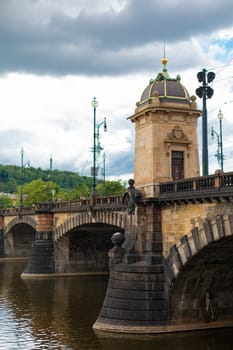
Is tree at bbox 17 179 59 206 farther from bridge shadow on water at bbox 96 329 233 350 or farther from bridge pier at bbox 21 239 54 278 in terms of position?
bridge shadow on water at bbox 96 329 233 350

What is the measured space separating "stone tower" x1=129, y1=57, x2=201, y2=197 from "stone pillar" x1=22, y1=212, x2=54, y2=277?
26.2 m

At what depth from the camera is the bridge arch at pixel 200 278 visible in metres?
29.4

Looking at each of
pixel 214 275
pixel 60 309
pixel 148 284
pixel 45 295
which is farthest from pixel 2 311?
pixel 214 275

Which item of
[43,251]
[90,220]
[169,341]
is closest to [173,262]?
[169,341]

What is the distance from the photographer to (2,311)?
39000 mm

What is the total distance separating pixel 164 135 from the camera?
112 feet

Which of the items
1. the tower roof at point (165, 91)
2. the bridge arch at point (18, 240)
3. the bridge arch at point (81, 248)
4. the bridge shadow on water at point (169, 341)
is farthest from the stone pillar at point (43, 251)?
the bridge shadow on water at point (169, 341)

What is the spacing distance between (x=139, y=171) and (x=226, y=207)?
992 cm

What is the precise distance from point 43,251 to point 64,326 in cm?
2654

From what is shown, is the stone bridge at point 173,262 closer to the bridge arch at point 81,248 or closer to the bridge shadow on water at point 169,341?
the bridge shadow on water at point 169,341

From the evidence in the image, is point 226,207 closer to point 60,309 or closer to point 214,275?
point 214,275

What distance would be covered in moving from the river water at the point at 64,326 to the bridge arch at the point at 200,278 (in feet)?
4.35

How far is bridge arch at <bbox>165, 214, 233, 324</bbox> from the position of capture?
29.4m

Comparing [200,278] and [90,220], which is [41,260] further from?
[200,278]
